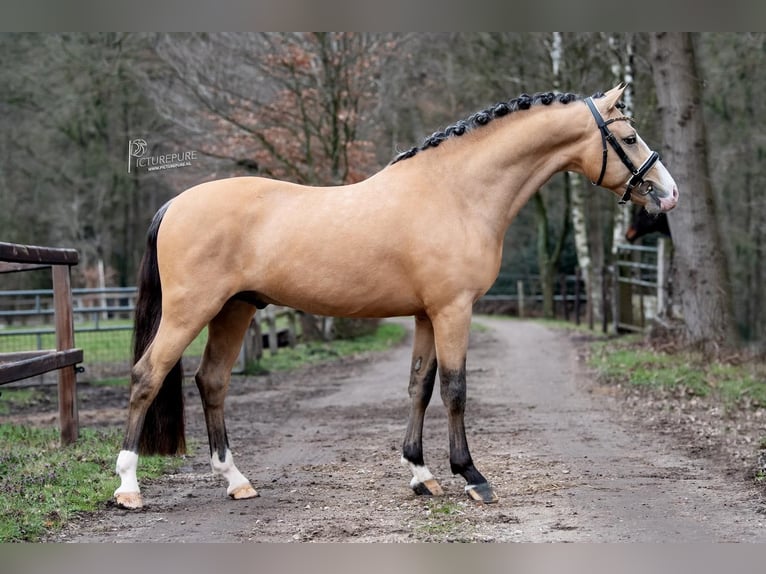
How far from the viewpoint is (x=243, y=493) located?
5285mm

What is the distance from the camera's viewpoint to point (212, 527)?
179 inches

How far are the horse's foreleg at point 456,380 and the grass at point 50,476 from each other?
217 cm

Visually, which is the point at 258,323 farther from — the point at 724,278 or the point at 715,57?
the point at 715,57

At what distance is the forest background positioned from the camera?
1417 cm

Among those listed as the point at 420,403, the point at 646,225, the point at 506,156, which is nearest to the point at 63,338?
the point at 420,403

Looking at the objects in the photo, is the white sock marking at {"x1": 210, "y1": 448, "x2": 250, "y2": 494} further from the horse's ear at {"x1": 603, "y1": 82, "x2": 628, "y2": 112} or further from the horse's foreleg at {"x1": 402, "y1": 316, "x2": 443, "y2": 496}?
the horse's ear at {"x1": 603, "y1": 82, "x2": 628, "y2": 112}

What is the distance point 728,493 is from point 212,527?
3047 millimetres

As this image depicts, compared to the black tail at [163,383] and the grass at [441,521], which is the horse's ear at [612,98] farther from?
the black tail at [163,383]

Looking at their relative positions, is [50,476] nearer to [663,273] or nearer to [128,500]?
[128,500]

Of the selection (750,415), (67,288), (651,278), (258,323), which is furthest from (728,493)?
(651,278)

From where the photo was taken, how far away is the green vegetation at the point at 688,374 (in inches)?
342

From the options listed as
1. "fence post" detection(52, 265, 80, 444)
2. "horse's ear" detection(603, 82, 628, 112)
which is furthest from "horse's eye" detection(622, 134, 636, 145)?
"fence post" detection(52, 265, 80, 444)

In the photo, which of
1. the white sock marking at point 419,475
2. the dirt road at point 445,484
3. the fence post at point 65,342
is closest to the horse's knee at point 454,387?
the white sock marking at point 419,475

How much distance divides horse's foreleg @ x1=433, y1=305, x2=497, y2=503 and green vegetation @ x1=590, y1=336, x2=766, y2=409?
13.3 ft
